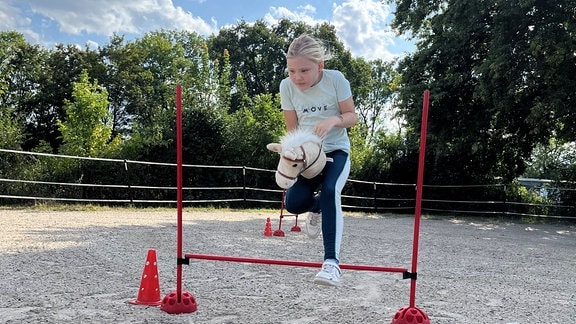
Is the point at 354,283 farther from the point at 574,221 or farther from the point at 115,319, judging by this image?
the point at 574,221

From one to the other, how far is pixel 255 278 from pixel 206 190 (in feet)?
39.1

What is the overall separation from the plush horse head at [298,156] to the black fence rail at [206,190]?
993 cm

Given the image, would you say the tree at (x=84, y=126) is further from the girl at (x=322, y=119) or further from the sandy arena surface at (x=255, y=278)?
the girl at (x=322, y=119)

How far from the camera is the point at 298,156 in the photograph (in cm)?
327

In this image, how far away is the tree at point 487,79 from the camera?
1320 centimetres

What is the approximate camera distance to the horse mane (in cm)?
335

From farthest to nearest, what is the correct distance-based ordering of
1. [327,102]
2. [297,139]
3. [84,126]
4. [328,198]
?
[84,126] < [327,102] < [328,198] < [297,139]

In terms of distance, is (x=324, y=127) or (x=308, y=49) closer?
(x=324, y=127)

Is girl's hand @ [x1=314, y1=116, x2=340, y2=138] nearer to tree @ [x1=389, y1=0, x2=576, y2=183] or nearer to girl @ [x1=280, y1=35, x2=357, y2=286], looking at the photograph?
girl @ [x1=280, y1=35, x2=357, y2=286]

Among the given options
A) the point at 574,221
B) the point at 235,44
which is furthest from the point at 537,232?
the point at 235,44

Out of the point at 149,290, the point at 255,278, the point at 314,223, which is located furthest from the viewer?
the point at 255,278

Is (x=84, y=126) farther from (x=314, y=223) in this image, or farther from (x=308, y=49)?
(x=308, y=49)

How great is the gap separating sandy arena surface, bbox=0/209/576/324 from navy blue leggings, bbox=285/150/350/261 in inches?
26.4

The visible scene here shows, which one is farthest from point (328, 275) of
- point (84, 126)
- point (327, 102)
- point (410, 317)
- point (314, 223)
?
point (84, 126)
